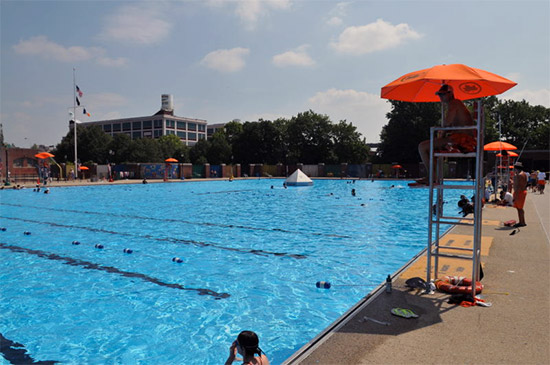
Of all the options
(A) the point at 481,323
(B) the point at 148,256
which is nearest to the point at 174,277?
(B) the point at 148,256

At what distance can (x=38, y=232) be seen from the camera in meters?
12.8

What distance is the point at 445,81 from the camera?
19.1 feet

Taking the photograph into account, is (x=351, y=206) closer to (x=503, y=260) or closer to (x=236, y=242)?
(x=236, y=242)

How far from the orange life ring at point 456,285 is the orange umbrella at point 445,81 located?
9.14 ft

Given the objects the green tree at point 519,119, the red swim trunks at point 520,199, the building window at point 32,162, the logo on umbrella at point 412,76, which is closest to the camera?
the logo on umbrella at point 412,76

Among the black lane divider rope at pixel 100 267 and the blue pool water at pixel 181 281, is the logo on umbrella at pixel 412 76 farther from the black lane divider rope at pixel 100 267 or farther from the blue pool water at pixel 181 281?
the black lane divider rope at pixel 100 267

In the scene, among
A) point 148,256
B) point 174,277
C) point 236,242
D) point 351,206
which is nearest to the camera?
point 174,277

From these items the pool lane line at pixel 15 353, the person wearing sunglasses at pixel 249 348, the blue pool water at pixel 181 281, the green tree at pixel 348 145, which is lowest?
the pool lane line at pixel 15 353

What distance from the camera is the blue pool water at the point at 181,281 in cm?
520

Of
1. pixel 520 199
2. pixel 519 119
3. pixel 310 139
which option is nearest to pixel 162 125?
pixel 310 139

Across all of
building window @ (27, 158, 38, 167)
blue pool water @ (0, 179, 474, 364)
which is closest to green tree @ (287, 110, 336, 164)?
building window @ (27, 158, 38, 167)

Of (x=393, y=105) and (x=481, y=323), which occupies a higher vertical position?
(x=393, y=105)

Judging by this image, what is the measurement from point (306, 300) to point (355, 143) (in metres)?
63.8

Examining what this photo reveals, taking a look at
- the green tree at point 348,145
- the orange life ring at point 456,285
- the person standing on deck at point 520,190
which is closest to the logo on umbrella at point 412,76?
the orange life ring at point 456,285
